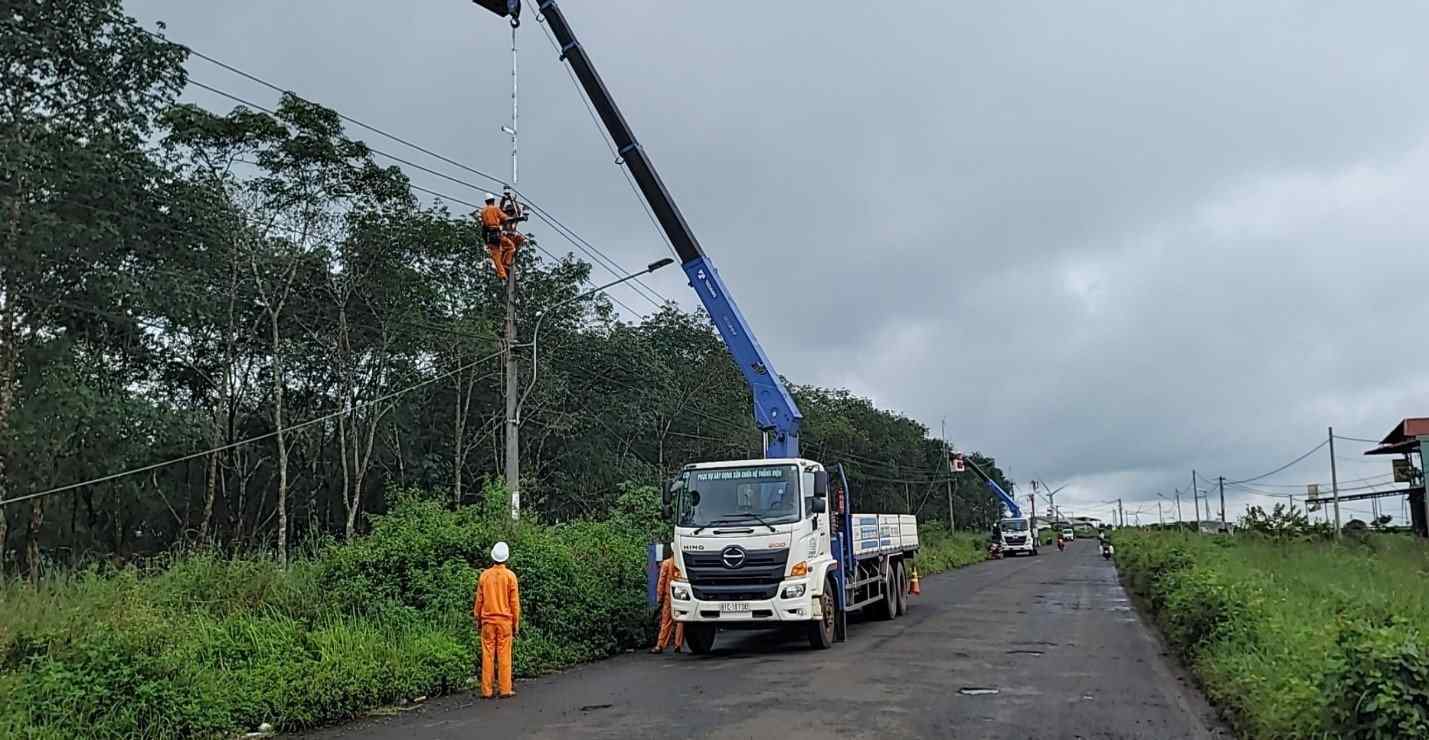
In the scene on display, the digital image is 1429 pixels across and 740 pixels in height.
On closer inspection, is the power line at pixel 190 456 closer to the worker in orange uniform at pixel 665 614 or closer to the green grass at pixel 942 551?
the worker in orange uniform at pixel 665 614

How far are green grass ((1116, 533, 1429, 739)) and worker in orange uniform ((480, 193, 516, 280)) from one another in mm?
11493

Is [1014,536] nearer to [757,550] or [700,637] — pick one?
[700,637]

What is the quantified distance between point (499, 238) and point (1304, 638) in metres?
12.6

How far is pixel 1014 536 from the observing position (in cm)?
6469

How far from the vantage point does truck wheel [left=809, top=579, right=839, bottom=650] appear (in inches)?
625

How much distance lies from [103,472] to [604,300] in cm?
1899

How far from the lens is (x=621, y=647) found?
691 inches

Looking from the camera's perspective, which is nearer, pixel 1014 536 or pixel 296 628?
pixel 296 628

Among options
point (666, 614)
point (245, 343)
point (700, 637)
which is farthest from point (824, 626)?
point (245, 343)

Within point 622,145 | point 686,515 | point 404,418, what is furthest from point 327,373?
point 686,515

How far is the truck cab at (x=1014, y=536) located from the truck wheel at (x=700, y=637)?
51.6 m

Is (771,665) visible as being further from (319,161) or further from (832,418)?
(832,418)

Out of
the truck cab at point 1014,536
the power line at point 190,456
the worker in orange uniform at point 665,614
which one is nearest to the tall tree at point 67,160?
the power line at point 190,456

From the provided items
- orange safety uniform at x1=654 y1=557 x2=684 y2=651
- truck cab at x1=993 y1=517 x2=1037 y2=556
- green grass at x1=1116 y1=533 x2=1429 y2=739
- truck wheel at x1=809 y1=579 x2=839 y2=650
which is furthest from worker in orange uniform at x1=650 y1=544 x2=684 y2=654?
truck cab at x1=993 y1=517 x2=1037 y2=556
